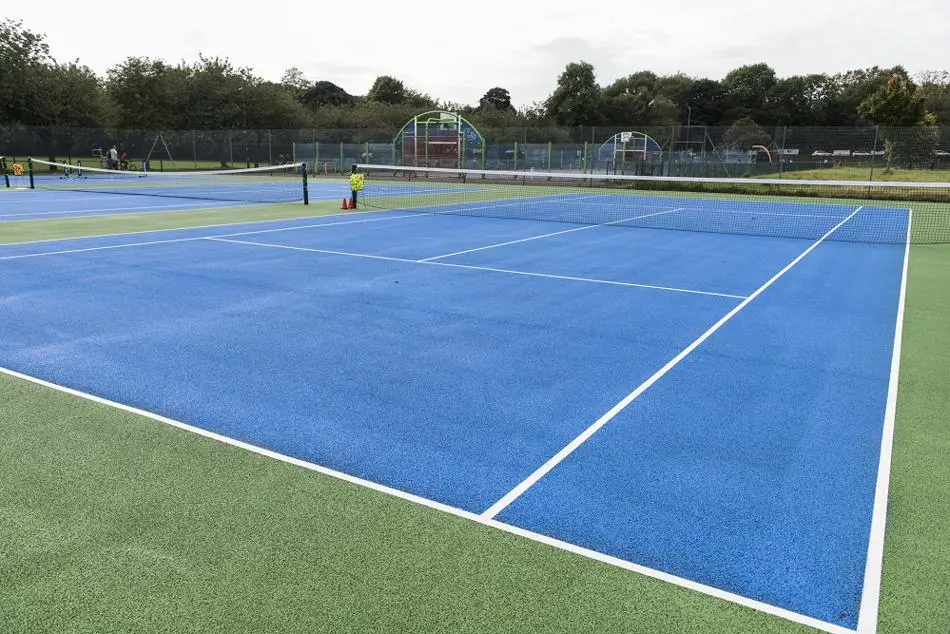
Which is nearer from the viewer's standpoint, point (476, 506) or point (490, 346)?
point (476, 506)

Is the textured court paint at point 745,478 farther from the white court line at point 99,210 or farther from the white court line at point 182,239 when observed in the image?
the white court line at point 99,210

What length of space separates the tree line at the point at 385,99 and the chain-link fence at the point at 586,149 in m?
5.43

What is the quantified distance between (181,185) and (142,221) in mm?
15832

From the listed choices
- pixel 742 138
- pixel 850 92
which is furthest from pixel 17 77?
pixel 850 92

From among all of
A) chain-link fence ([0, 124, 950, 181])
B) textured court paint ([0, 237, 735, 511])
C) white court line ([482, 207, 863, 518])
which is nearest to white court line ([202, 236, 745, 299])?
textured court paint ([0, 237, 735, 511])

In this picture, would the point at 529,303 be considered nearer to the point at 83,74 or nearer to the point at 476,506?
the point at 476,506

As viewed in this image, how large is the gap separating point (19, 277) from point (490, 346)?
287 inches

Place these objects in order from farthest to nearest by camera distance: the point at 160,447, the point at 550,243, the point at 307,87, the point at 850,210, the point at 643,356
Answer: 1. the point at 307,87
2. the point at 850,210
3. the point at 550,243
4. the point at 643,356
5. the point at 160,447

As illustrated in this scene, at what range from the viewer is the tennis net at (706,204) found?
18672 mm

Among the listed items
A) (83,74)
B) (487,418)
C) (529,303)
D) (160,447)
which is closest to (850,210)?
(529,303)

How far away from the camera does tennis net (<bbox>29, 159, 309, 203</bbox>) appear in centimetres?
2506

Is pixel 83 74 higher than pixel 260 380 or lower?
higher

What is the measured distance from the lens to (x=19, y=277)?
32.9ft

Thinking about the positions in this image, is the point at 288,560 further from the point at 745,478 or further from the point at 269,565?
the point at 745,478
